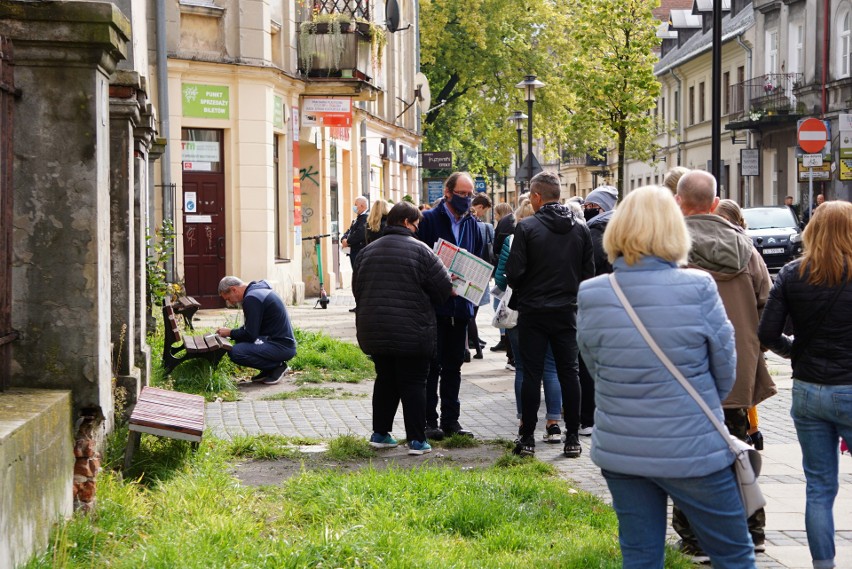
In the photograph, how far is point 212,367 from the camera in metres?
12.6

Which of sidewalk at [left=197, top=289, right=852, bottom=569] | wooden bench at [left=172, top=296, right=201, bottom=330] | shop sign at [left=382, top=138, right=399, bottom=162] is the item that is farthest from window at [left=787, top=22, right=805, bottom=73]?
wooden bench at [left=172, top=296, right=201, bottom=330]

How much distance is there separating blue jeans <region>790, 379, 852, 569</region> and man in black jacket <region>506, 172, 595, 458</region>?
3219 millimetres

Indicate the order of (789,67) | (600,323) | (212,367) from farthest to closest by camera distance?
(789,67), (212,367), (600,323)

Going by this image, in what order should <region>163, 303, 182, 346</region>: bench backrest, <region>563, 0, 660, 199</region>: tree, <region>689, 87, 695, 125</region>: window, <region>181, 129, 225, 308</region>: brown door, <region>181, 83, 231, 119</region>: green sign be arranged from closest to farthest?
1. <region>163, 303, 182, 346</region>: bench backrest
2. <region>181, 83, 231, 119</region>: green sign
3. <region>181, 129, 225, 308</region>: brown door
4. <region>563, 0, 660, 199</region>: tree
5. <region>689, 87, 695, 125</region>: window

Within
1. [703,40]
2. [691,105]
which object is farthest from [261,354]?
[691,105]

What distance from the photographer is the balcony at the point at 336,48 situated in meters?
25.6

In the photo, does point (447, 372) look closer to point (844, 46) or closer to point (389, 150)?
point (389, 150)

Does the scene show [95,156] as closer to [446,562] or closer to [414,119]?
[446,562]

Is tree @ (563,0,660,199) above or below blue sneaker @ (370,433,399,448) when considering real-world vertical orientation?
above

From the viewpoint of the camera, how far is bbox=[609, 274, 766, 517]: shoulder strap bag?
178 inches

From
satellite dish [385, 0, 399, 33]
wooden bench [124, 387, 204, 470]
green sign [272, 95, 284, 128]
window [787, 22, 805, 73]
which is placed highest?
window [787, 22, 805, 73]

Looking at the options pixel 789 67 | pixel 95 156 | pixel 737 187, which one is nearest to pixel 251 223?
pixel 95 156

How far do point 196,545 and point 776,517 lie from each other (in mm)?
3311

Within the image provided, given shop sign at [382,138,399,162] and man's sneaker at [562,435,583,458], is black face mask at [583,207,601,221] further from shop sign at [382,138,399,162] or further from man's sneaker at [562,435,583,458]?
shop sign at [382,138,399,162]
